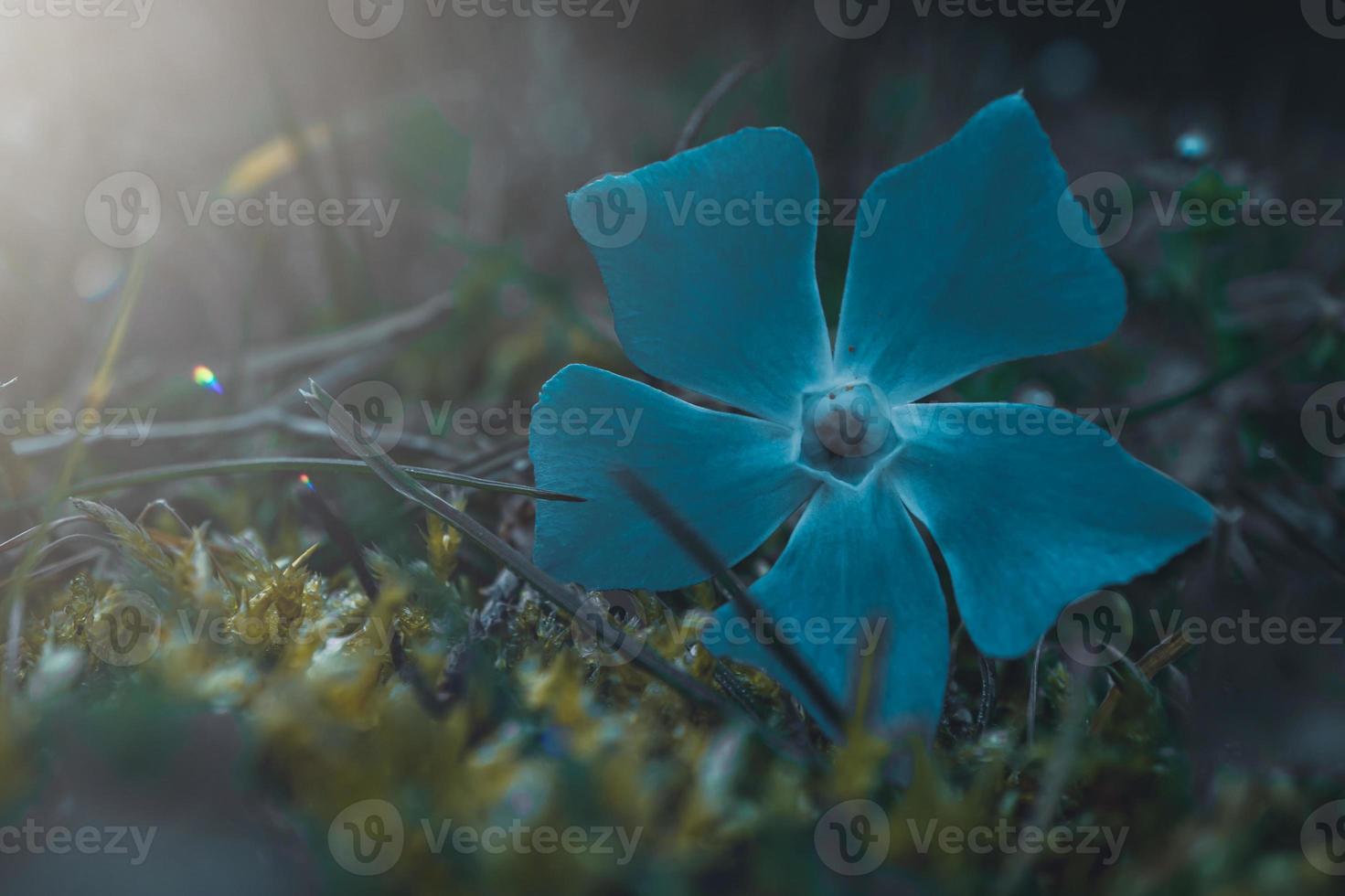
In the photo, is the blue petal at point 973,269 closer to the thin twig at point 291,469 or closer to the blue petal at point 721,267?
the blue petal at point 721,267

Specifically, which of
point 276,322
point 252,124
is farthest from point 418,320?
point 252,124

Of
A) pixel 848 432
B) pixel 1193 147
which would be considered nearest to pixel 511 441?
pixel 848 432

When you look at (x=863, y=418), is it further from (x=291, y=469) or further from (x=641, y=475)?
(x=291, y=469)

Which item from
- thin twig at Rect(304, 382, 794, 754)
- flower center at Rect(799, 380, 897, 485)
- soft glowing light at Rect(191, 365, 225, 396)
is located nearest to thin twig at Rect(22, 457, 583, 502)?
thin twig at Rect(304, 382, 794, 754)

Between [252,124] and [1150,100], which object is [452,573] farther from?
[1150,100]

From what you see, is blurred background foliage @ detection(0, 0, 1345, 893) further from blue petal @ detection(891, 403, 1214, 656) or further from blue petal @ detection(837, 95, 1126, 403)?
blue petal @ detection(837, 95, 1126, 403)

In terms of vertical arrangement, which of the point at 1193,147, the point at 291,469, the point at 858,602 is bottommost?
the point at 858,602

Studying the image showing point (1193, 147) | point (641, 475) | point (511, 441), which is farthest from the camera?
point (1193, 147)
